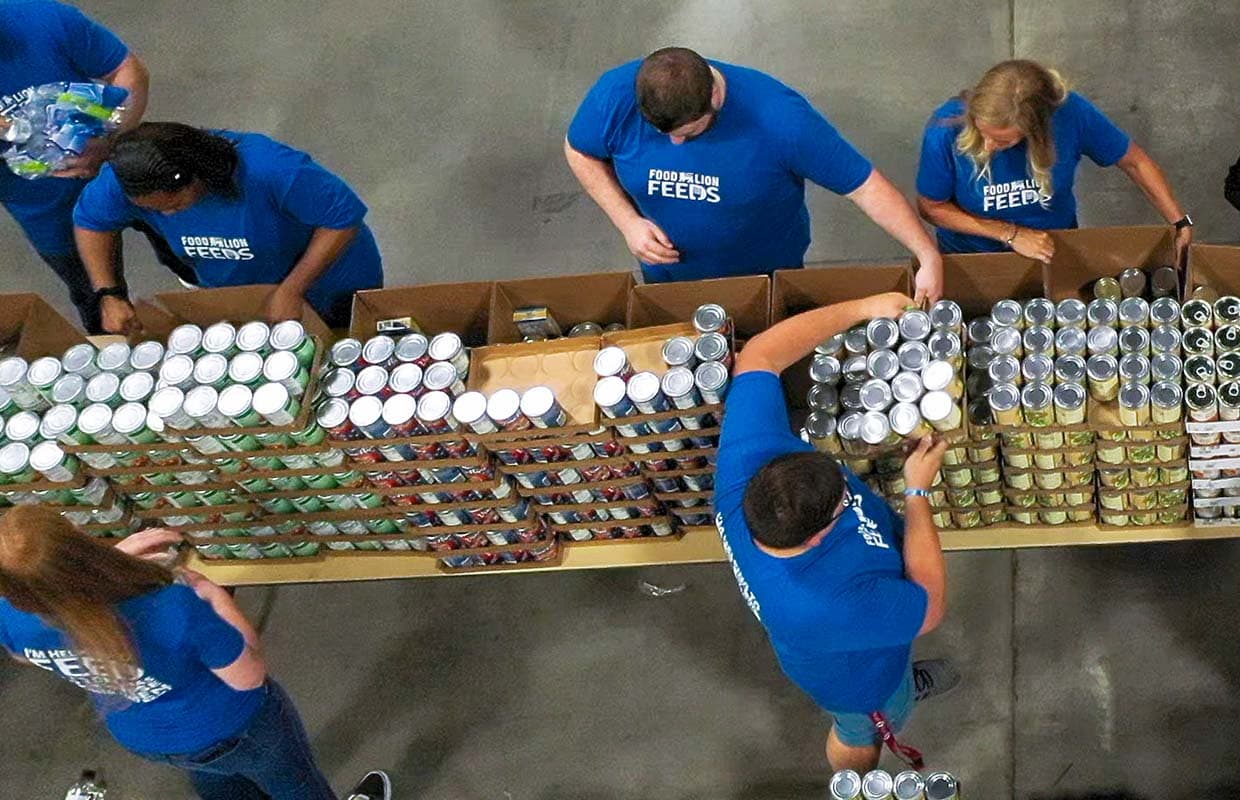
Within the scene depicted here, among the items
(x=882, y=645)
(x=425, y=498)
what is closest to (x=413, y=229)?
(x=425, y=498)

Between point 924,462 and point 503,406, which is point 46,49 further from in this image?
point 924,462

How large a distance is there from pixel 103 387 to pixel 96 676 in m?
0.86

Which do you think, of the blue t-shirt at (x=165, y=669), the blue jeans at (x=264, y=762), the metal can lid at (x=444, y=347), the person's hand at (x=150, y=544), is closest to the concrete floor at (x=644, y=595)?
the blue jeans at (x=264, y=762)

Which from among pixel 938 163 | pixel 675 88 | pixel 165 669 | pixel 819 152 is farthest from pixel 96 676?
pixel 938 163

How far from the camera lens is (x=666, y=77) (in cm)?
299

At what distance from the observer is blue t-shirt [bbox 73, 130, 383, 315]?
11.2 feet

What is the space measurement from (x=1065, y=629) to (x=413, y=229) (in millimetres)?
3266

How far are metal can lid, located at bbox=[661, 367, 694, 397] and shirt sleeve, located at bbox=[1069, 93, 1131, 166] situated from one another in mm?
1335

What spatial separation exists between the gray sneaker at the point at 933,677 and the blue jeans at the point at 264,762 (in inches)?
70.4

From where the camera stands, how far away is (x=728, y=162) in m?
3.27

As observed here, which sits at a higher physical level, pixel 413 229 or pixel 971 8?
pixel 971 8

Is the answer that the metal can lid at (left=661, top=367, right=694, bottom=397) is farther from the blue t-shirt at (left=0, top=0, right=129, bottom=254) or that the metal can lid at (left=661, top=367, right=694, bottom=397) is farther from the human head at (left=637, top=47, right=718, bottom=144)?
the blue t-shirt at (left=0, top=0, right=129, bottom=254)

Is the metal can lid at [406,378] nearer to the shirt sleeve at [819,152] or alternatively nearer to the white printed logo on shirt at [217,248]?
the white printed logo on shirt at [217,248]

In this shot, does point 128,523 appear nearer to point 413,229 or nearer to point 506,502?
point 506,502
